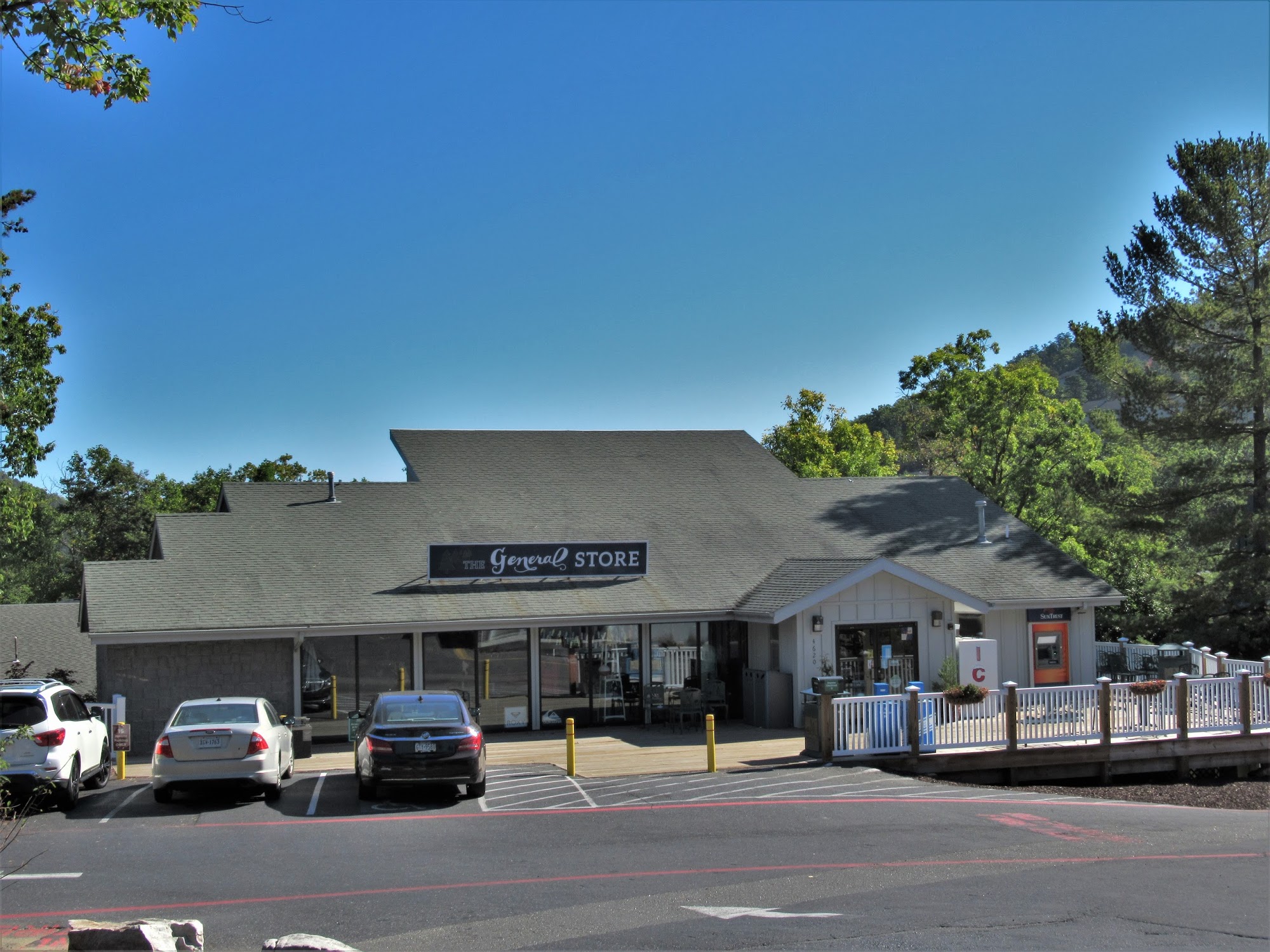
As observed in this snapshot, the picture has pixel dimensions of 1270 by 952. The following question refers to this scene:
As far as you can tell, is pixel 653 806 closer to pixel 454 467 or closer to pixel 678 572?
pixel 678 572

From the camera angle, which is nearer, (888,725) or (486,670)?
(888,725)

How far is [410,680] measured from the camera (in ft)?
75.3

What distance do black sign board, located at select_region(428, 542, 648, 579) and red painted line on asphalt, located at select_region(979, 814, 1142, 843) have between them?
11.3 metres

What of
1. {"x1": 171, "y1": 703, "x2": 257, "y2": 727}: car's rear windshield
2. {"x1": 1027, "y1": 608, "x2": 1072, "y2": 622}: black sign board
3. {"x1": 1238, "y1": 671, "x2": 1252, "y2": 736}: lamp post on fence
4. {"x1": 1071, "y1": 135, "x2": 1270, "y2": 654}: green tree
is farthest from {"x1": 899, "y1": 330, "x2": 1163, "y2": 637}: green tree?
{"x1": 171, "y1": 703, "x2": 257, "y2": 727}: car's rear windshield

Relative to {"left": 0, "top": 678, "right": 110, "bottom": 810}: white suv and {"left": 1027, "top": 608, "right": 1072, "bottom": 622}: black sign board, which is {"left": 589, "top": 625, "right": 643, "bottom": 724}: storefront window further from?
{"left": 0, "top": 678, "right": 110, "bottom": 810}: white suv

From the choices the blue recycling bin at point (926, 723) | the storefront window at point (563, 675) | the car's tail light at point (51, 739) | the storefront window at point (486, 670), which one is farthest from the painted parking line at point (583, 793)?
the car's tail light at point (51, 739)

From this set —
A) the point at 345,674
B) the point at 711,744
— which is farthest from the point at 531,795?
the point at 345,674

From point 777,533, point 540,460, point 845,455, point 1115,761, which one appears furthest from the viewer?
point 845,455

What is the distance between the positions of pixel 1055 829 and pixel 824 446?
152 feet

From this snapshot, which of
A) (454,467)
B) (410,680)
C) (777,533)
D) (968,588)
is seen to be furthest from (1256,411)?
(410,680)

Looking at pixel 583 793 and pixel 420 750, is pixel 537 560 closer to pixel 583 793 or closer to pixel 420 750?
pixel 583 793

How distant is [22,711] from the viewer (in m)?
14.7

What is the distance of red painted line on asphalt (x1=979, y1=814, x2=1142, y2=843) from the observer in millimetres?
13773

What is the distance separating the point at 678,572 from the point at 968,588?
6.53 metres
